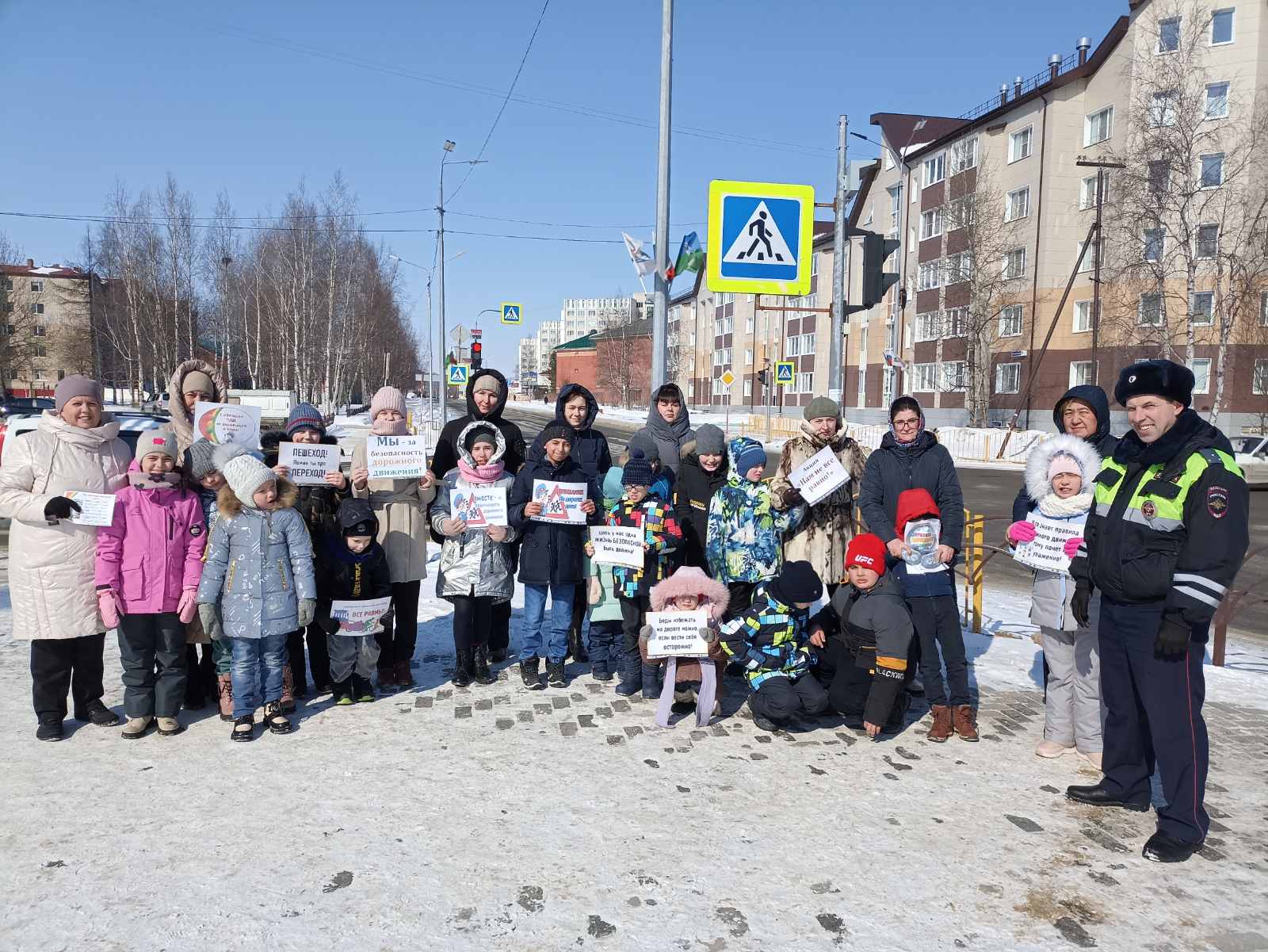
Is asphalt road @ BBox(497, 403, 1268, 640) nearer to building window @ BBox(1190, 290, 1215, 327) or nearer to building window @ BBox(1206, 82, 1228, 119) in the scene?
building window @ BBox(1190, 290, 1215, 327)

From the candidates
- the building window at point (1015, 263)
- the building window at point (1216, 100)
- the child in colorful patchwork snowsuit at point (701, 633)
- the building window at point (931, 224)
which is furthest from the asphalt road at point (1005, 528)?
the building window at point (931, 224)

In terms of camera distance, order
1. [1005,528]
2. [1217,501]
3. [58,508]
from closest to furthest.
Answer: [1217,501] → [58,508] → [1005,528]

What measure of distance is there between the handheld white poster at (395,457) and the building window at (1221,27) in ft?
→ 120

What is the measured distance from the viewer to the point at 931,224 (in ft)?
Answer: 139

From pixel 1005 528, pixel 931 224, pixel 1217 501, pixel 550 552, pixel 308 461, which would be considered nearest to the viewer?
pixel 1217 501

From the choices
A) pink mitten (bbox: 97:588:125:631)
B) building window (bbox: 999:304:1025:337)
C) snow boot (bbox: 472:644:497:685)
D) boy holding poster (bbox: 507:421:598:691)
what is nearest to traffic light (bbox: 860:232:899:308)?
boy holding poster (bbox: 507:421:598:691)

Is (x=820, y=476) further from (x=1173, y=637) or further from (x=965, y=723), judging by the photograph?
(x=1173, y=637)

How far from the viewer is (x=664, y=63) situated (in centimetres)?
705

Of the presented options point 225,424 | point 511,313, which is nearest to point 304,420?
point 225,424

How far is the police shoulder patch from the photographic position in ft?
10.5

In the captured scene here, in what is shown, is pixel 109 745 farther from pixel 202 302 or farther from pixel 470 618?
pixel 202 302

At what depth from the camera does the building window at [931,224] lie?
4147 centimetres

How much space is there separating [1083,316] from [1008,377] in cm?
434

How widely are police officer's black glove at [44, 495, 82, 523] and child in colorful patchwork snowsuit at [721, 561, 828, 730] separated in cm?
369
